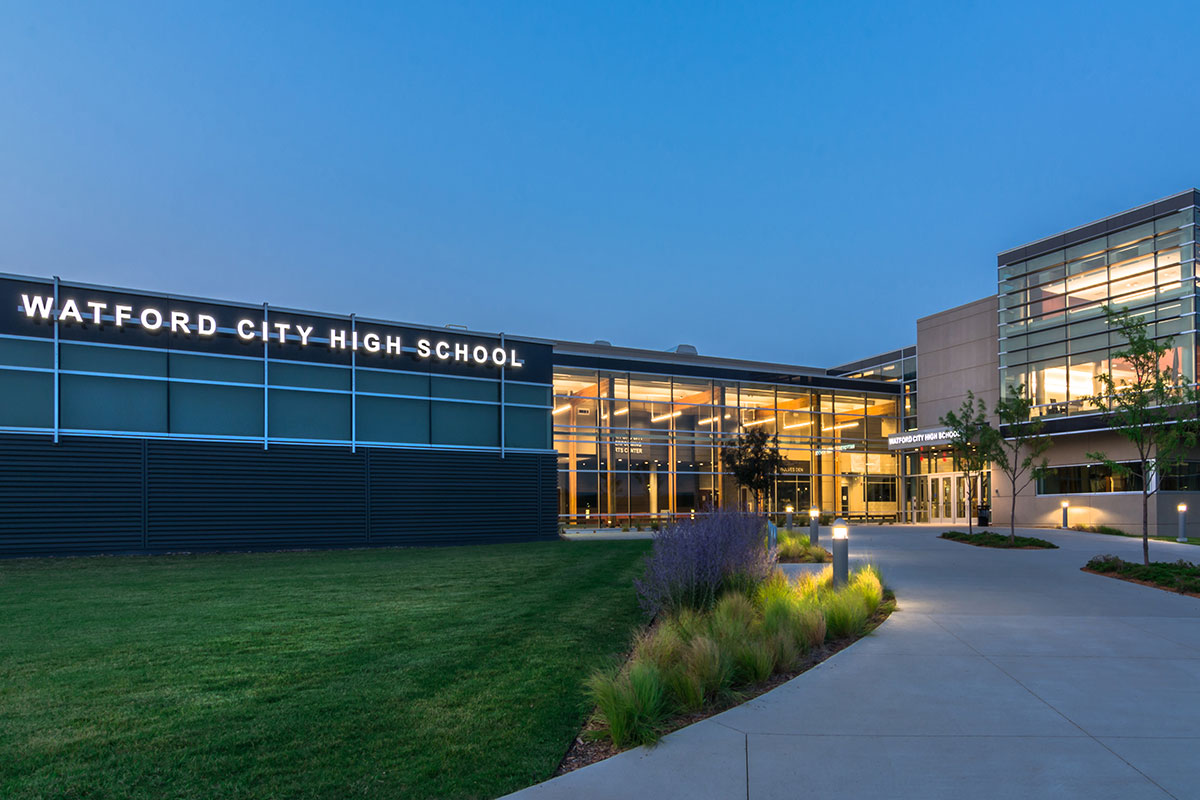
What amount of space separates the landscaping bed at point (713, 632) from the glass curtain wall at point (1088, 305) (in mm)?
25341

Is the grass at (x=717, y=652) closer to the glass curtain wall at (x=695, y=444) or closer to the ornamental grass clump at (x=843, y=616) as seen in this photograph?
the ornamental grass clump at (x=843, y=616)

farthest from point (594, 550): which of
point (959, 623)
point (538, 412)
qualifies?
point (959, 623)

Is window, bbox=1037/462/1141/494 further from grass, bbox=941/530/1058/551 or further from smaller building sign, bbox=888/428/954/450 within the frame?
→ grass, bbox=941/530/1058/551

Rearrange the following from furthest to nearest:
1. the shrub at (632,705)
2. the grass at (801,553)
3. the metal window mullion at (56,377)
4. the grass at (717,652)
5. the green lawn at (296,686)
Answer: the metal window mullion at (56,377) < the grass at (801,553) < the grass at (717,652) < the shrub at (632,705) < the green lawn at (296,686)

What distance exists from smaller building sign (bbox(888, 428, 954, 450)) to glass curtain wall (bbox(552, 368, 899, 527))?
2814 mm

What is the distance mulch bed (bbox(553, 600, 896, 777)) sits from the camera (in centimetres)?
482

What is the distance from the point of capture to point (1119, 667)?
686cm

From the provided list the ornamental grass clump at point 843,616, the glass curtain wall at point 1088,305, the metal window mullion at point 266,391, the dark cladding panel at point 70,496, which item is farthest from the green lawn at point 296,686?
the glass curtain wall at point 1088,305

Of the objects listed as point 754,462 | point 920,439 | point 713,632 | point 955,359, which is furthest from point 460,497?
point 955,359

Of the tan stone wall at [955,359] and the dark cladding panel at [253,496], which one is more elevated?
the tan stone wall at [955,359]

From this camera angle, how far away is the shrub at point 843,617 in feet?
27.0

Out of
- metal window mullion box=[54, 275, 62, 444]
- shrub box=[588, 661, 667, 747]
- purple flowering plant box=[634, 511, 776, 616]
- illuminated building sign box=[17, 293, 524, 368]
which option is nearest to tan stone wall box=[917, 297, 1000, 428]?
illuminated building sign box=[17, 293, 524, 368]

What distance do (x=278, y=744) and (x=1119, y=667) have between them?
6.97m

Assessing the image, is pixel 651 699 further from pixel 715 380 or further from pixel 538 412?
pixel 715 380
